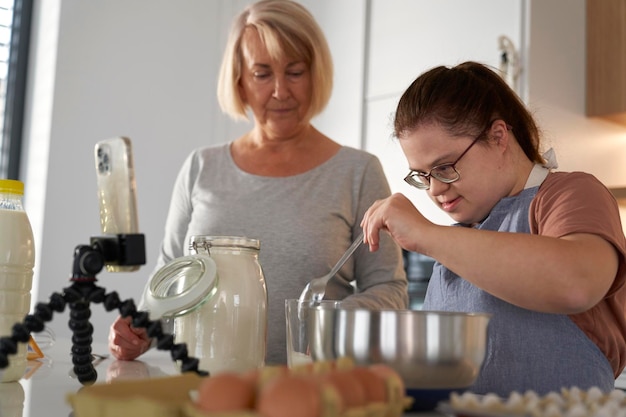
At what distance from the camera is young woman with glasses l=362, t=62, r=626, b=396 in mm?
826

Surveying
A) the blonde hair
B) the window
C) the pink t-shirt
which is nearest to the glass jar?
the pink t-shirt

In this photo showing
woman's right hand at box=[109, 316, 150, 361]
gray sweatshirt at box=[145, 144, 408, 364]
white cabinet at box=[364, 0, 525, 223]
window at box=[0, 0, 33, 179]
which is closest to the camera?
woman's right hand at box=[109, 316, 150, 361]

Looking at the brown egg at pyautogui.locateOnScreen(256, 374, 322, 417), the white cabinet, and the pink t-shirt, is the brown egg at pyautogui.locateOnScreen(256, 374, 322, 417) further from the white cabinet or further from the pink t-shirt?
the white cabinet

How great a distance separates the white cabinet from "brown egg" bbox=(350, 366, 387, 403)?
6.49ft

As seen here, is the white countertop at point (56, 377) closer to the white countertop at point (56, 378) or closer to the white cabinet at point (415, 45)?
the white countertop at point (56, 378)

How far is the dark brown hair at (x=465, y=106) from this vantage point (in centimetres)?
102

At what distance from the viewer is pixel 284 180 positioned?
151cm

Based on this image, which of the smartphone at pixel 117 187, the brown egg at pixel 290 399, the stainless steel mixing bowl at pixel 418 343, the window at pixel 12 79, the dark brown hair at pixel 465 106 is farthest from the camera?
the window at pixel 12 79

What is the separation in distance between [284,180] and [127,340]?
1.68 ft

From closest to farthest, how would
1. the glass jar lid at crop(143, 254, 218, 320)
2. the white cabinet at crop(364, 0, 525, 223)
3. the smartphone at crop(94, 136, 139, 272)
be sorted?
the smartphone at crop(94, 136, 139, 272)
the glass jar lid at crop(143, 254, 218, 320)
the white cabinet at crop(364, 0, 525, 223)

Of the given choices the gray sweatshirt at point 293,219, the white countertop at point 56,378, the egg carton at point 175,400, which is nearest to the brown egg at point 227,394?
the egg carton at point 175,400

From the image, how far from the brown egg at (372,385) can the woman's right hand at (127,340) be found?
68cm

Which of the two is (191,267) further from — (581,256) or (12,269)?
(581,256)

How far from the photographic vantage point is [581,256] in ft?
2.67
